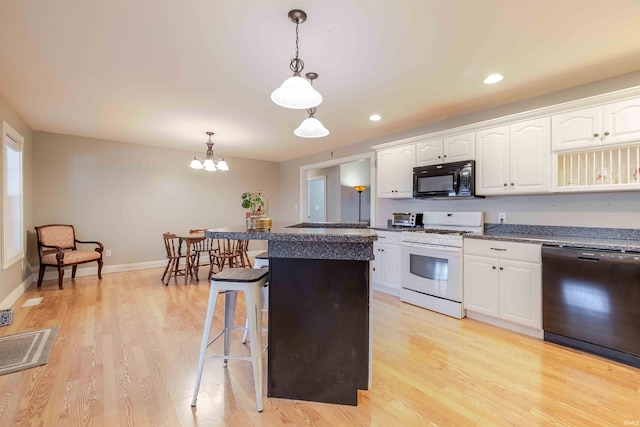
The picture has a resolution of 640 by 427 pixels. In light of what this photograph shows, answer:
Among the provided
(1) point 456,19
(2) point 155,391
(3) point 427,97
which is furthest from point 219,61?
(2) point 155,391

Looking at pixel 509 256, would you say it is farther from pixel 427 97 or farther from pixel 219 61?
pixel 219 61

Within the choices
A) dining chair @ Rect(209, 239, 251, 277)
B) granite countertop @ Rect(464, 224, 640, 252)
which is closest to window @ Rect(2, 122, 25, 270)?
dining chair @ Rect(209, 239, 251, 277)

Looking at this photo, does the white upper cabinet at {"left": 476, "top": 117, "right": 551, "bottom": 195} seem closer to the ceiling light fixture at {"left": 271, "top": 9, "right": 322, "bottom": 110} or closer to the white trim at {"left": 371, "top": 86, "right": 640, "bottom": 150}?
the white trim at {"left": 371, "top": 86, "right": 640, "bottom": 150}

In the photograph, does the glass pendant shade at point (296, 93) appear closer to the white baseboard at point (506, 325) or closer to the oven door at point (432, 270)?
the oven door at point (432, 270)

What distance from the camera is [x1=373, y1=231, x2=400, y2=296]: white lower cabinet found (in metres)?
3.73

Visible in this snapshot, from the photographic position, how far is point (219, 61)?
7.70ft

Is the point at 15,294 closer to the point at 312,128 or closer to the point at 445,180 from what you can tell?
the point at 312,128

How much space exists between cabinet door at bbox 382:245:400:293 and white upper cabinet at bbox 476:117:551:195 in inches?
48.6

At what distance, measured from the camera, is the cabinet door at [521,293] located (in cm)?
254

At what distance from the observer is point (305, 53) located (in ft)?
7.27

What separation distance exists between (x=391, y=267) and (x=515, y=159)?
1.86 meters

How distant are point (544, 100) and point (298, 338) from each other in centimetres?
338

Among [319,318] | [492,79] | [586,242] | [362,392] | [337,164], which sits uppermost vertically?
[492,79]

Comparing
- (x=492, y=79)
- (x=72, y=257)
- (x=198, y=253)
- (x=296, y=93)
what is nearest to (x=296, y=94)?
(x=296, y=93)
